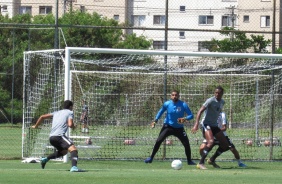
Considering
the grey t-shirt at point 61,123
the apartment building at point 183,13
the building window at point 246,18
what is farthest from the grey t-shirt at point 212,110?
the building window at point 246,18

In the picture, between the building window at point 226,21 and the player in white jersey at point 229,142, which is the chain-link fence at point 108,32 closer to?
the building window at point 226,21

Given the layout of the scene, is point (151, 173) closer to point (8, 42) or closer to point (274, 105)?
point (274, 105)

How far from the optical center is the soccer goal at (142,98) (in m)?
24.3

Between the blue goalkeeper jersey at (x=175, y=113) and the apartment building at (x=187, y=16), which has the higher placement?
the apartment building at (x=187, y=16)

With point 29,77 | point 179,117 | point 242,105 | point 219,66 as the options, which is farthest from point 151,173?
point 219,66

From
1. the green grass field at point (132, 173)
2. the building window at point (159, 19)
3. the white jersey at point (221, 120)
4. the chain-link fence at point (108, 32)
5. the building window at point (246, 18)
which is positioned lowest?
the green grass field at point (132, 173)

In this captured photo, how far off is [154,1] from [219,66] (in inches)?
1473

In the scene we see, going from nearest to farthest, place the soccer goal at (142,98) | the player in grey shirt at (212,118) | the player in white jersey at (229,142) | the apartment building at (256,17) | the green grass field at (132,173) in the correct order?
the green grass field at (132,173) → the player in grey shirt at (212,118) → the player in white jersey at (229,142) → the soccer goal at (142,98) → the apartment building at (256,17)

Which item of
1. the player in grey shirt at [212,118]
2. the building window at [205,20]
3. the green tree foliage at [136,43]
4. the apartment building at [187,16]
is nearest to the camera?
the player in grey shirt at [212,118]

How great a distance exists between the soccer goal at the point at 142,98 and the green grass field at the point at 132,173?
206cm

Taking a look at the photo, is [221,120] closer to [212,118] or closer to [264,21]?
[212,118]

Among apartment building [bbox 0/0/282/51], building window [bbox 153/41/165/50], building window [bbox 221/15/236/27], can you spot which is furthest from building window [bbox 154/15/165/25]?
building window [bbox 221/15/236/27]

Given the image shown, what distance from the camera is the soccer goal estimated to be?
79.9ft

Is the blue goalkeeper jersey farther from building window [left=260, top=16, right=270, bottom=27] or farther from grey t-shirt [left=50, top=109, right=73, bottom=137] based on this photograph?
building window [left=260, top=16, right=270, bottom=27]
